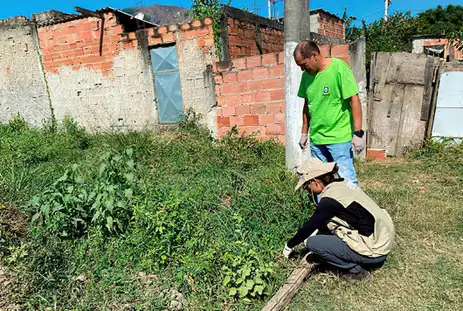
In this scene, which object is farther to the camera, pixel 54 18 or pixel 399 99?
pixel 54 18

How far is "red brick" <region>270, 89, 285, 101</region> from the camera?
17.5 feet

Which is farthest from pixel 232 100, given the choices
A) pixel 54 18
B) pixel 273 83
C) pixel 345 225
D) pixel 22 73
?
pixel 22 73

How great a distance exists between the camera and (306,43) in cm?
285

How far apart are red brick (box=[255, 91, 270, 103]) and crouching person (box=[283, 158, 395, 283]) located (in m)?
3.12

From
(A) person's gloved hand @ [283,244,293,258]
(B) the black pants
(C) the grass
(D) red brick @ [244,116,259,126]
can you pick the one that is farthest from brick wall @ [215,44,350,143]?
(B) the black pants

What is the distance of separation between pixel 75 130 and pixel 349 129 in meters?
6.43

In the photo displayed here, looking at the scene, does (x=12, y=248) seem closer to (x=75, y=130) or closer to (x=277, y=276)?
(x=277, y=276)

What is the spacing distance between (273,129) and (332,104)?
8.41 ft

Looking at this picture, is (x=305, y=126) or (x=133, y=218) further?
(x=305, y=126)

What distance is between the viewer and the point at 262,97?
5512 mm

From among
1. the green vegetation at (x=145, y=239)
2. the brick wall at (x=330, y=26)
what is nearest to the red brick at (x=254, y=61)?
the green vegetation at (x=145, y=239)

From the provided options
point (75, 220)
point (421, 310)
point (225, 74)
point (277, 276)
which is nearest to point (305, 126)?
point (277, 276)

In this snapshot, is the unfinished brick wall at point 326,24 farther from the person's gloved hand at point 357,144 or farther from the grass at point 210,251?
the person's gloved hand at point 357,144

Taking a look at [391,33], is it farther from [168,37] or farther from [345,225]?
[345,225]
